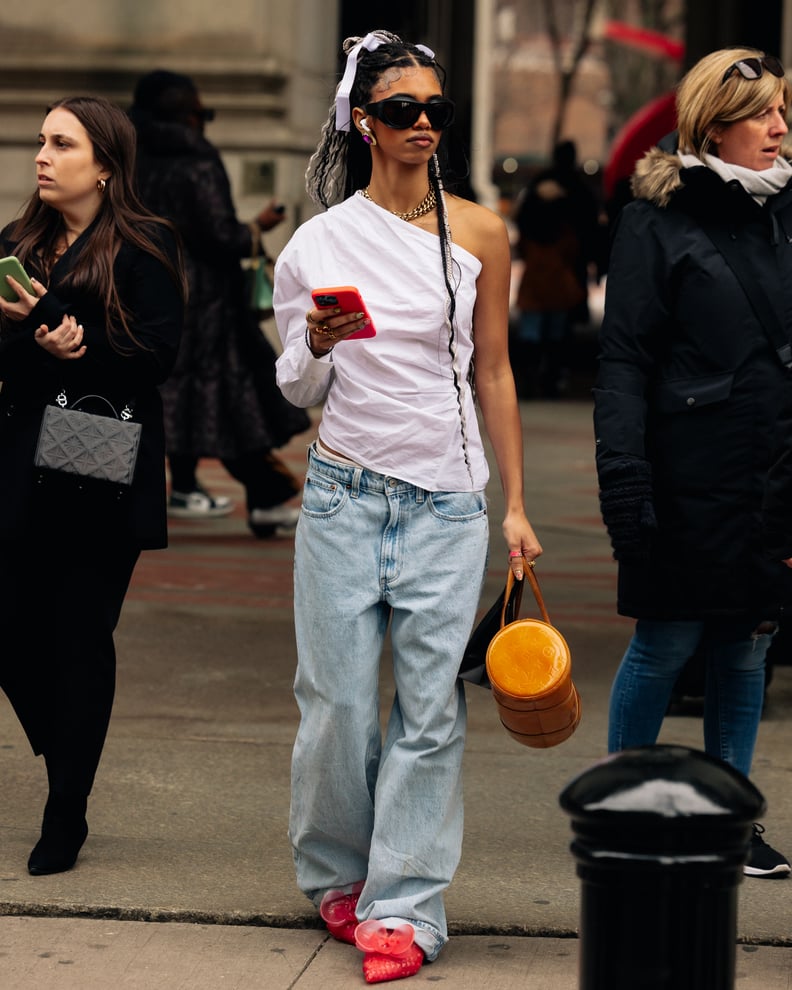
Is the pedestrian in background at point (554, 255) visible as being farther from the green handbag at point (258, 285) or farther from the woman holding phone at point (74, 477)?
Result: the woman holding phone at point (74, 477)

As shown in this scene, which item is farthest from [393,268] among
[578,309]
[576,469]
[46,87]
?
[578,309]

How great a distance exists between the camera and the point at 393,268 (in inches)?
156

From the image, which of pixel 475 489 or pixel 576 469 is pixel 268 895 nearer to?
pixel 475 489

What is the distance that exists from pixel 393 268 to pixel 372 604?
697mm

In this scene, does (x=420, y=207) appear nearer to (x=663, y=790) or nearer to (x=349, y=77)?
(x=349, y=77)

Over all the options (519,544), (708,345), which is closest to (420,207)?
(519,544)

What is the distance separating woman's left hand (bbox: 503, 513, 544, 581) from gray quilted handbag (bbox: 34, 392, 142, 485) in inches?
37.7

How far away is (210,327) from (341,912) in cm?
512

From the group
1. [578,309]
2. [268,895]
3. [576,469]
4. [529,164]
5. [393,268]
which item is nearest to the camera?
[393,268]

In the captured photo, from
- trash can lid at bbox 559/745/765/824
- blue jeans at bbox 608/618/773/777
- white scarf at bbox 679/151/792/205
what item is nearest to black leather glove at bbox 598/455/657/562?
blue jeans at bbox 608/618/773/777

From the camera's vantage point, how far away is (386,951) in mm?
3947

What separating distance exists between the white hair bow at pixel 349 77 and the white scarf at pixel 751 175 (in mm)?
794

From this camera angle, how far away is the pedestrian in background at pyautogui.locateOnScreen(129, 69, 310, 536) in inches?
338

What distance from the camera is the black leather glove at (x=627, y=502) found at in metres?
4.35
